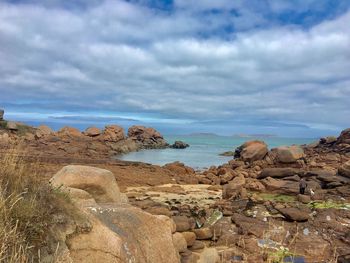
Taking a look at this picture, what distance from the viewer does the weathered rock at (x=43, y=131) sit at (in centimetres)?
4902

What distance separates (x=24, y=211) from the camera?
476cm

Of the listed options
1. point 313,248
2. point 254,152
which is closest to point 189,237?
point 313,248

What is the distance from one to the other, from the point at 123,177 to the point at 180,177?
411 cm

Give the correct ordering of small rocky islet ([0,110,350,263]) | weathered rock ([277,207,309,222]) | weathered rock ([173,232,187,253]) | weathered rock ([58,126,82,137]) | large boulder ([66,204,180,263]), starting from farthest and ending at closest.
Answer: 1. weathered rock ([58,126,82,137])
2. weathered rock ([277,207,309,222])
3. weathered rock ([173,232,187,253])
4. small rocky islet ([0,110,350,263])
5. large boulder ([66,204,180,263])

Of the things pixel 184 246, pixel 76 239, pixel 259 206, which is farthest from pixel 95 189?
pixel 259 206

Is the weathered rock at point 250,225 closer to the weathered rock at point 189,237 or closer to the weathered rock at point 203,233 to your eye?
the weathered rock at point 203,233

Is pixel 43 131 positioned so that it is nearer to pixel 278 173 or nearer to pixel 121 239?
pixel 278 173

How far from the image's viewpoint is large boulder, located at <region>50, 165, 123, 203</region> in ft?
29.9

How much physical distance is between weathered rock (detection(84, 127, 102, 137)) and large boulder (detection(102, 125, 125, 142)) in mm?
948

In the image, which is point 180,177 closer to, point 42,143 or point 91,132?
point 42,143

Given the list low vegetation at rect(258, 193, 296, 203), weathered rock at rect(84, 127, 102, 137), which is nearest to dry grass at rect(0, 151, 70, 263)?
low vegetation at rect(258, 193, 296, 203)

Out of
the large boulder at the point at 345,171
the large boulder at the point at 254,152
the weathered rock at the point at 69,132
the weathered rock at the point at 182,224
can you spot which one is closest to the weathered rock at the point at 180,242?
the weathered rock at the point at 182,224

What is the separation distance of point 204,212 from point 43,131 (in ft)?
140

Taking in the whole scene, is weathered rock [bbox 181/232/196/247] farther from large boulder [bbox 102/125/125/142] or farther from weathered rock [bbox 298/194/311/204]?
large boulder [bbox 102/125/125/142]
